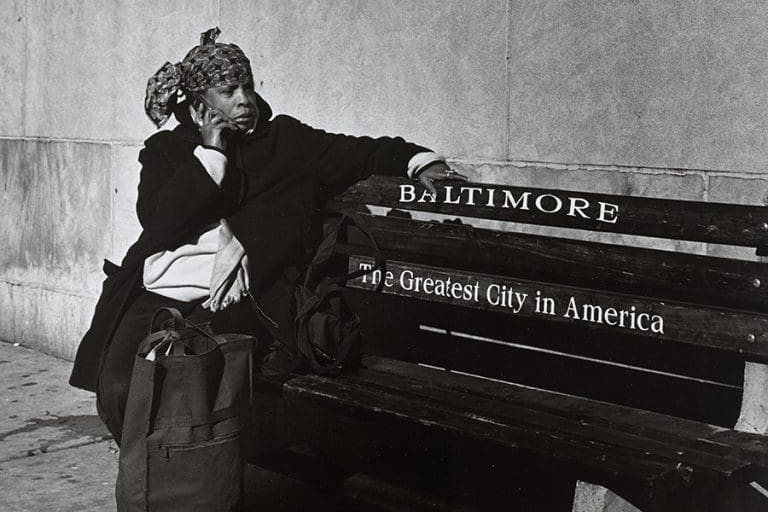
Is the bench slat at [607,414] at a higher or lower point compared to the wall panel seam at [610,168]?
lower

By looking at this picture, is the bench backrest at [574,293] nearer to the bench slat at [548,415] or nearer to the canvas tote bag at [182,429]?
the bench slat at [548,415]

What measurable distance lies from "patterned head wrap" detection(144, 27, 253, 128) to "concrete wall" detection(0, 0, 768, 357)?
2.54 feet

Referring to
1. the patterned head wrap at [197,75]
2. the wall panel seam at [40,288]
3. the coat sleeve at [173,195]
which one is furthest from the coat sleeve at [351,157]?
the wall panel seam at [40,288]

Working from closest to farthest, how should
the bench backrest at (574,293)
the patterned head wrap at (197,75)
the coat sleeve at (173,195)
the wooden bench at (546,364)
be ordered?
1. the wooden bench at (546,364)
2. the bench backrest at (574,293)
3. the coat sleeve at (173,195)
4. the patterned head wrap at (197,75)

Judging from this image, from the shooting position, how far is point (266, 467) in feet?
14.3

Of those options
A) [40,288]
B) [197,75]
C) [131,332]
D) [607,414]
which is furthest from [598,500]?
[40,288]

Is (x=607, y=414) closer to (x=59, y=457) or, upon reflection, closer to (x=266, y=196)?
(x=266, y=196)

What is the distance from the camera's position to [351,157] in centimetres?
450

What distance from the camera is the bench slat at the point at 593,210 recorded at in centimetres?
345

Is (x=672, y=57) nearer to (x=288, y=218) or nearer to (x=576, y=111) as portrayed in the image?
(x=576, y=111)

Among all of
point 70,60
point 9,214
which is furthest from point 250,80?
point 9,214

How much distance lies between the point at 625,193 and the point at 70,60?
11.9ft

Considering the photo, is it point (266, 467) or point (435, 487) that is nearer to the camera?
point (266, 467)

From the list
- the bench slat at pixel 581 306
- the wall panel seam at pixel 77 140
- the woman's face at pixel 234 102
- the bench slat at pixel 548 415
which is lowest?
the bench slat at pixel 548 415
